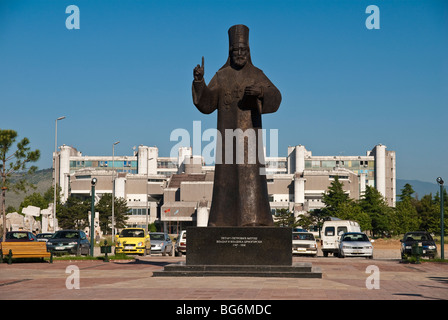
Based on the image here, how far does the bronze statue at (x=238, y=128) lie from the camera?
56.4ft

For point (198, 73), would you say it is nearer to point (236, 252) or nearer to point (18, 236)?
point (236, 252)

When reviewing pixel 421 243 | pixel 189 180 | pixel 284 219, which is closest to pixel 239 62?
pixel 421 243

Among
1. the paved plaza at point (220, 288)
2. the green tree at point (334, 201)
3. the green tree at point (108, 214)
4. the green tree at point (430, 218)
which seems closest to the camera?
the paved plaza at point (220, 288)

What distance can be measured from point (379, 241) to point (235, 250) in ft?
179

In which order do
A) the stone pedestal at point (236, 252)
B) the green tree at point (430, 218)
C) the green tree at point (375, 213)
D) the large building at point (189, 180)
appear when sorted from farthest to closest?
1. the large building at point (189, 180)
2. the green tree at point (375, 213)
3. the green tree at point (430, 218)
4. the stone pedestal at point (236, 252)

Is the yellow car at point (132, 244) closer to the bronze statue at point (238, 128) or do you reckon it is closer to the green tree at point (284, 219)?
the bronze statue at point (238, 128)

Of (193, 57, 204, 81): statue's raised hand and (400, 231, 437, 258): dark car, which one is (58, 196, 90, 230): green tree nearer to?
(400, 231, 437, 258): dark car

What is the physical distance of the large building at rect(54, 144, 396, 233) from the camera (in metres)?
107

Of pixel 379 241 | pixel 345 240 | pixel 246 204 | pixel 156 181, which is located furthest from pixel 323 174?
pixel 246 204

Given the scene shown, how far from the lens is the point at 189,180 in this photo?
117 metres

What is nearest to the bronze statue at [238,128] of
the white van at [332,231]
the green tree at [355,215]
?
the white van at [332,231]

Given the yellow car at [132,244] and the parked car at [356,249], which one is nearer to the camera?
the parked car at [356,249]
